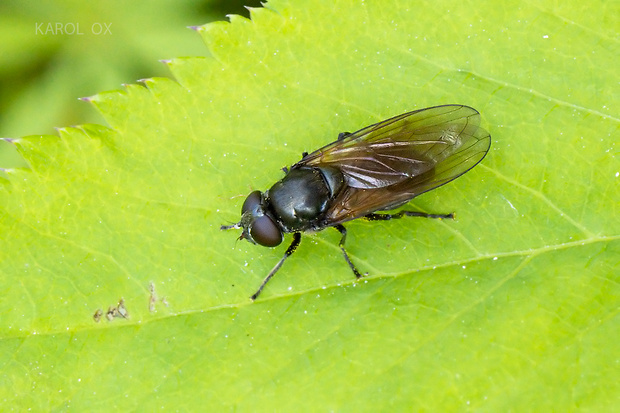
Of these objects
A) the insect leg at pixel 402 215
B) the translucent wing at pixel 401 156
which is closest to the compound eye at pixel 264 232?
the translucent wing at pixel 401 156

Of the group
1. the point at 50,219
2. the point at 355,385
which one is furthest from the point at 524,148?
the point at 50,219

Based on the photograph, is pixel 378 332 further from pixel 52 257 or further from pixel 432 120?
pixel 52 257
